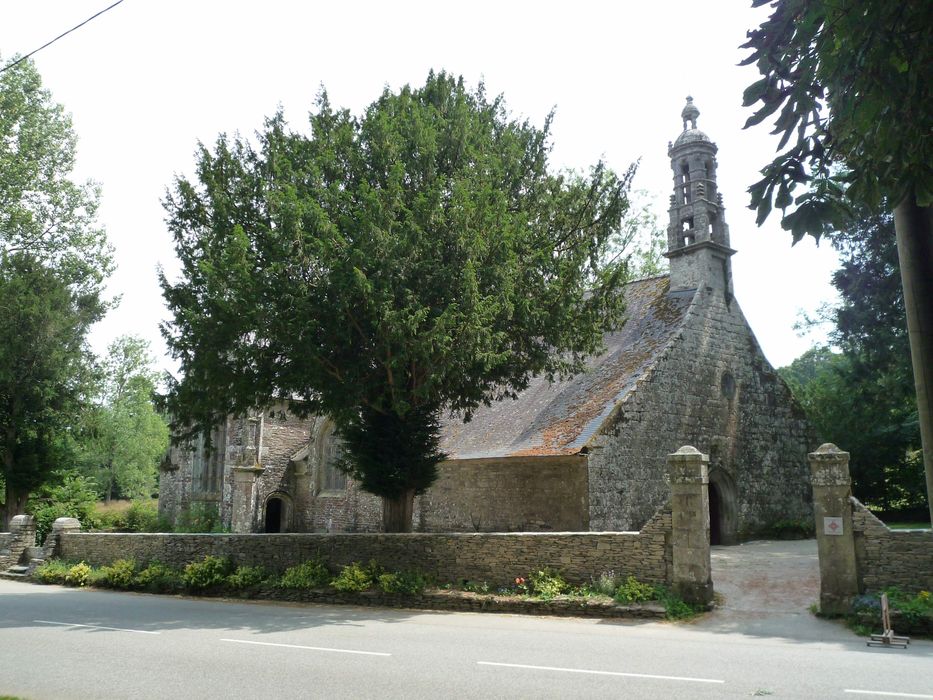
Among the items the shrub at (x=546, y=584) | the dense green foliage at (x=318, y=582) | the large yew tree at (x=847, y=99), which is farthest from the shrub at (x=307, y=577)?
the large yew tree at (x=847, y=99)

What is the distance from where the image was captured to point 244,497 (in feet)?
92.2

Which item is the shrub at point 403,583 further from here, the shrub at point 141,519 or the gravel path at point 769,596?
the shrub at point 141,519

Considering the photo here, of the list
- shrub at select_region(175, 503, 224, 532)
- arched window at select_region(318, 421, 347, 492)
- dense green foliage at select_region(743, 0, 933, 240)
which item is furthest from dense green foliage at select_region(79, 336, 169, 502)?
dense green foliage at select_region(743, 0, 933, 240)

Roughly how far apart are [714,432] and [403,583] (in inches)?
441

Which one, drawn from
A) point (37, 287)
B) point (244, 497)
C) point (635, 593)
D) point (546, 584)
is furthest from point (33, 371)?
point (635, 593)

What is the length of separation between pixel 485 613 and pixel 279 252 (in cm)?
764

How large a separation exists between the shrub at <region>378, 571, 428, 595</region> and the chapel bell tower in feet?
43.5

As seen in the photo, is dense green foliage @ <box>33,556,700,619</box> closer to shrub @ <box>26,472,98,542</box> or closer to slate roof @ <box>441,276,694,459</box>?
slate roof @ <box>441,276,694,459</box>

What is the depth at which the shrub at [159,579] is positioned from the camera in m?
17.1

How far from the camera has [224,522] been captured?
28453 millimetres

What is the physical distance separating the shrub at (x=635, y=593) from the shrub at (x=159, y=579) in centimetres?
1054

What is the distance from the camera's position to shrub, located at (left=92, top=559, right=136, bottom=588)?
1800 centimetres

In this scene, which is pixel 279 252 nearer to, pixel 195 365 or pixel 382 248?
pixel 382 248

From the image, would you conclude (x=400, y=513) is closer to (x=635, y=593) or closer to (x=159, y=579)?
(x=635, y=593)
